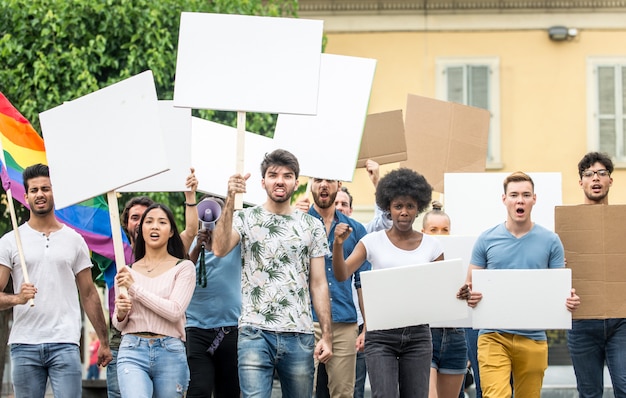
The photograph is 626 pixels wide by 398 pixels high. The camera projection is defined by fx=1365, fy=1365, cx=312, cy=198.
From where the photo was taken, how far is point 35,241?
866 centimetres

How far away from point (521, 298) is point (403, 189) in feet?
3.37

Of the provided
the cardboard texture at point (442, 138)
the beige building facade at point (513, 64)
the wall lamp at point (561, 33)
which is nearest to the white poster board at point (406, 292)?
the cardboard texture at point (442, 138)

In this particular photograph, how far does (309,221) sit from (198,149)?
6.93ft

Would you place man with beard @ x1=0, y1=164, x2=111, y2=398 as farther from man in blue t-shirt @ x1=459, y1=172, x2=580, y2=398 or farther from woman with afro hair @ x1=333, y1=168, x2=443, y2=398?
man in blue t-shirt @ x1=459, y1=172, x2=580, y2=398

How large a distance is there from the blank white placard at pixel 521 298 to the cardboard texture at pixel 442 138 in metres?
2.65

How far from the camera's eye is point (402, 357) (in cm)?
867

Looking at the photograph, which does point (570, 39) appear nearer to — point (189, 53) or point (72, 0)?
point (72, 0)

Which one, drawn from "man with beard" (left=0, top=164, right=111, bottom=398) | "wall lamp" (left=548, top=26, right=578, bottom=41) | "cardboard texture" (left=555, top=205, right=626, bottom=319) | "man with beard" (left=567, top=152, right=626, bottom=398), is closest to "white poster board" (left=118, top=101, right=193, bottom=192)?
"man with beard" (left=0, top=164, right=111, bottom=398)

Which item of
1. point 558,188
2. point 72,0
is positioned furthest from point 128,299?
point 72,0

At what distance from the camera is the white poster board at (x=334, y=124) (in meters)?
9.67

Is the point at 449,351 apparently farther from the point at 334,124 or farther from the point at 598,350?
the point at 334,124

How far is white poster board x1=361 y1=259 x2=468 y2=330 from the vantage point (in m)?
8.52

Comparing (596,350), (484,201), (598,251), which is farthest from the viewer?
(484,201)

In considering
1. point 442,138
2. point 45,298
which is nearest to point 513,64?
point 442,138
